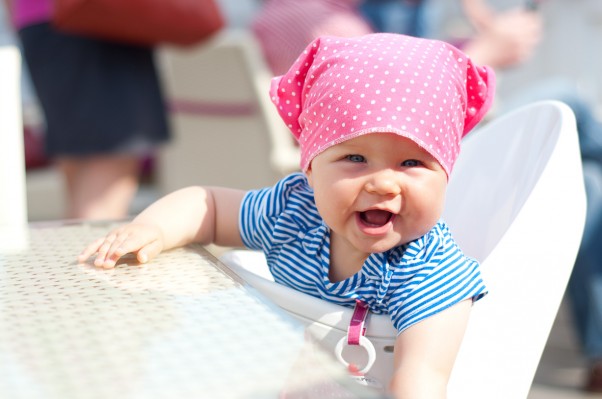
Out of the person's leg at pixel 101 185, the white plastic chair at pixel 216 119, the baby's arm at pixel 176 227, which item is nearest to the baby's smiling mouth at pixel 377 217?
the baby's arm at pixel 176 227

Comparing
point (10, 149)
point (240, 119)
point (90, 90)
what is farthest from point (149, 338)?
point (240, 119)

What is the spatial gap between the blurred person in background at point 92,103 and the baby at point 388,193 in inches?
46.7

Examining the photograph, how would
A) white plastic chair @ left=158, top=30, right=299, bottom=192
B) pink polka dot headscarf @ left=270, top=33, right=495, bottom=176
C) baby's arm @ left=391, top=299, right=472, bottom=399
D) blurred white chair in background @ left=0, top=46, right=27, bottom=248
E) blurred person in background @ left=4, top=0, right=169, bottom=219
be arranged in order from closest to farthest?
1. baby's arm @ left=391, top=299, right=472, bottom=399
2. pink polka dot headscarf @ left=270, top=33, right=495, bottom=176
3. blurred white chair in background @ left=0, top=46, right=27, bottom=248
4. blurred person in background @ left=4, top=0, right=169, bottom=219
5. white plastic chair @ left=158, top=30, right=299, bottom=192

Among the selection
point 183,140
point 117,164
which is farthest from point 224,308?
point 183,140

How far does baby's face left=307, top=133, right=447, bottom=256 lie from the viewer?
37.4 inches

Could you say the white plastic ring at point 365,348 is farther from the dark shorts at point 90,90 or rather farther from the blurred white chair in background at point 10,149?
the dark shorts at point 90,90

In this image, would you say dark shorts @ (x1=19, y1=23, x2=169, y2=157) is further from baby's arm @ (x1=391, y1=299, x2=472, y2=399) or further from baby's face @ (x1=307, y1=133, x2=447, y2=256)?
baby's arm @ (x1=391, y1=299, x2=472, y2=399)

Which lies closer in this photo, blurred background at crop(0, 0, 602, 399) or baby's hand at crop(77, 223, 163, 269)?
baby's hand at crop(77, 223, 163, 269)

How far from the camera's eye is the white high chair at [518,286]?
87cm

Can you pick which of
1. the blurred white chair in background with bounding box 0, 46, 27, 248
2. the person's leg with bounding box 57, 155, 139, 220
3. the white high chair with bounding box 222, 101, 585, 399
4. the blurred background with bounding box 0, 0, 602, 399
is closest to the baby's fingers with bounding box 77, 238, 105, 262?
the white high chair with bounding box 222, 101, 585, 399

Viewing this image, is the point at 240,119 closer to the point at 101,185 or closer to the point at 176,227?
the point at 101,185

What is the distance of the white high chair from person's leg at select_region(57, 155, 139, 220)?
1161mm

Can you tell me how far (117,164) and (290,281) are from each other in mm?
1295

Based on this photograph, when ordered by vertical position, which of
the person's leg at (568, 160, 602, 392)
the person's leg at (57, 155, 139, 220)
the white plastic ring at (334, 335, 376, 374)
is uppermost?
the white plastic ring at (334, 335, 376, 374)
